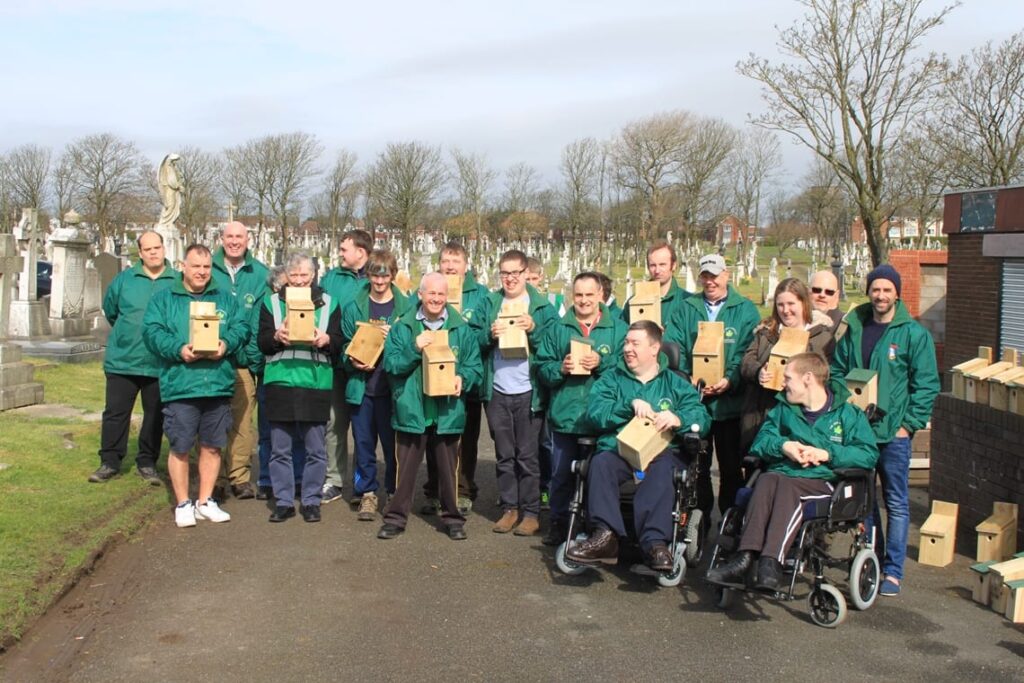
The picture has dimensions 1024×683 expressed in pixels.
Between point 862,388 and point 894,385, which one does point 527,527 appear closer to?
point 862,388

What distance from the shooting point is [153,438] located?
27.3 ft

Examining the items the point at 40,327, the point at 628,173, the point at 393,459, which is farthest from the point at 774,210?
the point at 393,459

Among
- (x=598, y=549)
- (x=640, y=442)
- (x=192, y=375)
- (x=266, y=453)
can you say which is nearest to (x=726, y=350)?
(x=640, y=442)

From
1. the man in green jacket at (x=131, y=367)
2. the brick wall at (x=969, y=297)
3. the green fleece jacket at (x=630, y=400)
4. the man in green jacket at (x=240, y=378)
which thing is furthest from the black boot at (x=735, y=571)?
the brick wall at (x=969, y=297)

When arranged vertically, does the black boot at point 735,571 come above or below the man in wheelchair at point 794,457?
below

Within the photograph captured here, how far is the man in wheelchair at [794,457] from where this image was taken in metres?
5.29

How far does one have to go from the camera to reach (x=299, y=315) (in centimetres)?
711

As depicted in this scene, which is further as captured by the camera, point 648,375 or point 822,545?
point 648,375

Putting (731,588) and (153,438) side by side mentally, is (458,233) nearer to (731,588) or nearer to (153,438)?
(153,438)

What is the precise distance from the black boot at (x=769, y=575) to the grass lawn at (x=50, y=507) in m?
3.86

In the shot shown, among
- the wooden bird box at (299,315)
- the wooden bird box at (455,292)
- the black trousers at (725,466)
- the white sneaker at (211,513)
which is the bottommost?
the white sneaker at (211,513)

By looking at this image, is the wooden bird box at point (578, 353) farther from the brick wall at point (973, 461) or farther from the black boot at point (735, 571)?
the brick wall at point (973, 461)

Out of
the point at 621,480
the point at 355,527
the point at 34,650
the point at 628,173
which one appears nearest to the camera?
the point at 34,650

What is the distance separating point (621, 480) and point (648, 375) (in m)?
0.70
